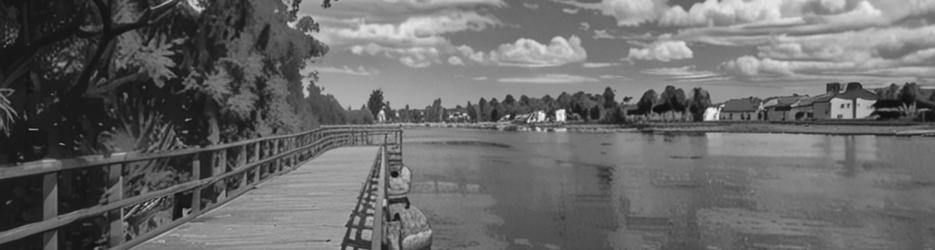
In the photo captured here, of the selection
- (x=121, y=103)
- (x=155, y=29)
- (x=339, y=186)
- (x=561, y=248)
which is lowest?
(x=561, y=248)

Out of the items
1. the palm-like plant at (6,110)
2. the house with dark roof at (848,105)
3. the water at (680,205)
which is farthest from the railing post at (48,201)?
the house with dark roof at (848,105)

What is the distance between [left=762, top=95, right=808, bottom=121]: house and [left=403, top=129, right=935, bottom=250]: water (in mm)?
131344

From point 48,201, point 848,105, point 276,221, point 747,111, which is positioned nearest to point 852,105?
point 848,105

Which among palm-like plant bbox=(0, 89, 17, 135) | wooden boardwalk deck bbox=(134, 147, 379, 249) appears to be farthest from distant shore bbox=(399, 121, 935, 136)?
palm-like plant bbox=(0, 89, 17, 135)

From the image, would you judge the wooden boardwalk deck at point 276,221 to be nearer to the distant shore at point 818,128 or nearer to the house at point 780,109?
the distant shore at point 818,128

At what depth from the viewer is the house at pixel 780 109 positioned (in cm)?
18025

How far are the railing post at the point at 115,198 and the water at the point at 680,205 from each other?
637 inches

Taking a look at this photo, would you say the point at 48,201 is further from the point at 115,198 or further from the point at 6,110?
the point at 6,110

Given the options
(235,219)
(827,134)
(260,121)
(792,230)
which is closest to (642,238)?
(792,230)

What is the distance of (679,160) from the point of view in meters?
61.0

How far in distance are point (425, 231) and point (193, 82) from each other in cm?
748

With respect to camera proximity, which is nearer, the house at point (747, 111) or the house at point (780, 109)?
the house at point (780, 109)

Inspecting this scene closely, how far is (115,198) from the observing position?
7016 mm

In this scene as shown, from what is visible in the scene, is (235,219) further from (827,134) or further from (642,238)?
(827,134)
